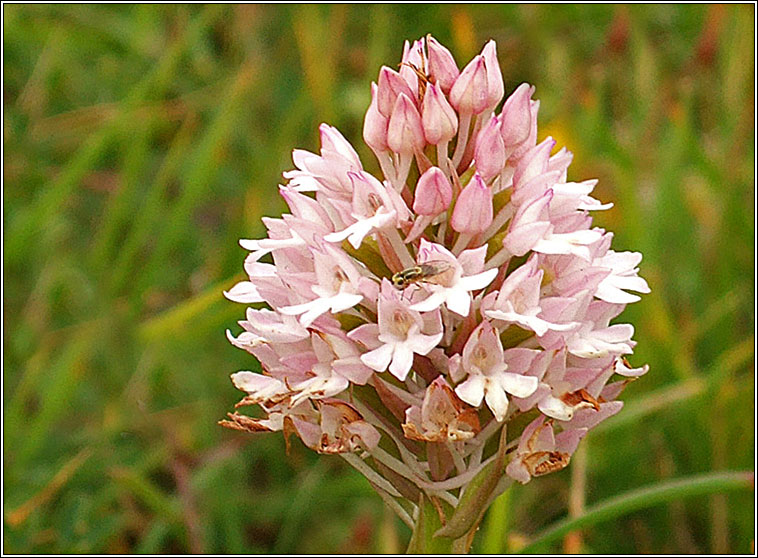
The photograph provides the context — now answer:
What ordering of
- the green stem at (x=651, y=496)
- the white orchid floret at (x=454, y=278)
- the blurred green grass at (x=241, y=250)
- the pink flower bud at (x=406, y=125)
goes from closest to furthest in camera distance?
the white orchid floret at (x=454, y=278) → the pink flower bud at (x=406, y=125) → the green stem at (x=651, y=496) → the blurred green grass at (x=241, y=250)

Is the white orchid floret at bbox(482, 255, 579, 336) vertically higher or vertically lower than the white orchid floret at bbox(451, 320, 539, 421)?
higher

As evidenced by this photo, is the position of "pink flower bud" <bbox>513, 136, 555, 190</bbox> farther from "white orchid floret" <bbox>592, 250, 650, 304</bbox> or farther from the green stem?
the green stem

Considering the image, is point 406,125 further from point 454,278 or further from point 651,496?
point 651,496

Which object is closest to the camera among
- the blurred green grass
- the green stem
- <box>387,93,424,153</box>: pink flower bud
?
<box>387,93,424,153</box>: pink flower bud

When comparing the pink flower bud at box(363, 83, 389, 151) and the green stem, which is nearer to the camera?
the pink flower bud at box(363, 83, 389, 151)

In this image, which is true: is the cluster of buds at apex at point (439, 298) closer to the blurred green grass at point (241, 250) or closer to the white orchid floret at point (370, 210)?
the white orchid floret at point (370, 210)

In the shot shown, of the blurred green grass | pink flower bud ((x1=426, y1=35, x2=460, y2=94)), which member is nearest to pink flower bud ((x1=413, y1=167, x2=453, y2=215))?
pink flower bud ((x1=426, y1=35, x2=460, y2=94))

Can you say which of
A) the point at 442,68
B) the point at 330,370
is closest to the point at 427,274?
the point at 330,370

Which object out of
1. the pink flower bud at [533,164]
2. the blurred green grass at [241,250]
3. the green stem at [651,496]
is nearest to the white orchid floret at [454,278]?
the pink flower bud at [533,164]
